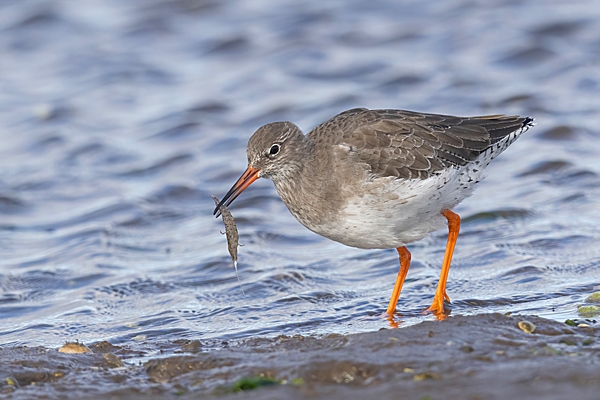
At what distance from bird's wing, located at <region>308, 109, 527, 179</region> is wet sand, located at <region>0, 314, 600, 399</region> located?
1.82 metres

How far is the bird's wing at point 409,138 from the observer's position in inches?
314

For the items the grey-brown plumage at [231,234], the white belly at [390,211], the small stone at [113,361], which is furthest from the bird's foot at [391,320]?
the small stone at [113,361]

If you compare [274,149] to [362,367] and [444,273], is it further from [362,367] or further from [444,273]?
[362,367]

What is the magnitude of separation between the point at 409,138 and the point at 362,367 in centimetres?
319

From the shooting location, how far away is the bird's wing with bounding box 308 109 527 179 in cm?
798

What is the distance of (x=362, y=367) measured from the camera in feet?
18.5

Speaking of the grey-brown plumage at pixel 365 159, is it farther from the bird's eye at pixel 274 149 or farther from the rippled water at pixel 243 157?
the rippled water at pixel 243 157

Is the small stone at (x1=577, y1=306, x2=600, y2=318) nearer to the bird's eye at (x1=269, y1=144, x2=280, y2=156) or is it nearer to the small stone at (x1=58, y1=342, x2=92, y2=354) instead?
the bird's eye at (x1=269, y1=144, x2=280, y2=156)

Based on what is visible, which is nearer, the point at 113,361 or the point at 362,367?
the point at 362,367

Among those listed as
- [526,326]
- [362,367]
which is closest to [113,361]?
[362,367]

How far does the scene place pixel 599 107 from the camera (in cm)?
1430

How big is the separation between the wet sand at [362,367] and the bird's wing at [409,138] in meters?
1.82

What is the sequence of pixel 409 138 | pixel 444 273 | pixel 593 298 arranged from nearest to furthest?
pixel 593 298 < pixel 409 138 < pixel 444 273

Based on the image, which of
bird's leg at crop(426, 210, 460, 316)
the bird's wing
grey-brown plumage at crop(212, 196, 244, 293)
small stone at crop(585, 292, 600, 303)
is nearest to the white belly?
the bird's wing
